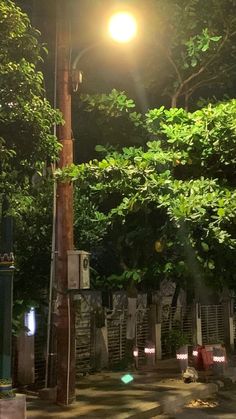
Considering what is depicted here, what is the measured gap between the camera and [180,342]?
15.5 m

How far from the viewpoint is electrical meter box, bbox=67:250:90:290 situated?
328 inches

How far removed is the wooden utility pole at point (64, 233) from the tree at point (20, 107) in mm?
1244

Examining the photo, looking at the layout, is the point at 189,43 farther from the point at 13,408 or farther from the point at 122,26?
the point at 13,408

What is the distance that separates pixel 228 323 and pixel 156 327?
5596mm

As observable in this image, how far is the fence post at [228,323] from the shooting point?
65.2 feet

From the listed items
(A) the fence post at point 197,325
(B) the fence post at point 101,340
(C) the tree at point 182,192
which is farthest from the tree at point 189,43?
(A) the fence post at point 197,325

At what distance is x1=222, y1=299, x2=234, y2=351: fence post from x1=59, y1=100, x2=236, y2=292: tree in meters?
10.2

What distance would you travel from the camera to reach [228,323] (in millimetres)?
20312

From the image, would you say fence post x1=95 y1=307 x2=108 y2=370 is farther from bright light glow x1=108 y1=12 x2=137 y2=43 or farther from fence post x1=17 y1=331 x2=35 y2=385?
bright light glow x1=108 y1=12 x2=137 y2=43

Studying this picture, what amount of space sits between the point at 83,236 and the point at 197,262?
3.90 metres

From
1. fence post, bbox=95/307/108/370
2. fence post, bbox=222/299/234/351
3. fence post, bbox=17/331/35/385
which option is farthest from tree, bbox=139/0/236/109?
fence post, bbox=222/299/234/351

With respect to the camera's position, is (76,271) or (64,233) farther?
(64,233)

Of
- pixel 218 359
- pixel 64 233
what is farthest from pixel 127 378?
pixel 64 233

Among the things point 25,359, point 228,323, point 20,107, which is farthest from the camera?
point 228,323
